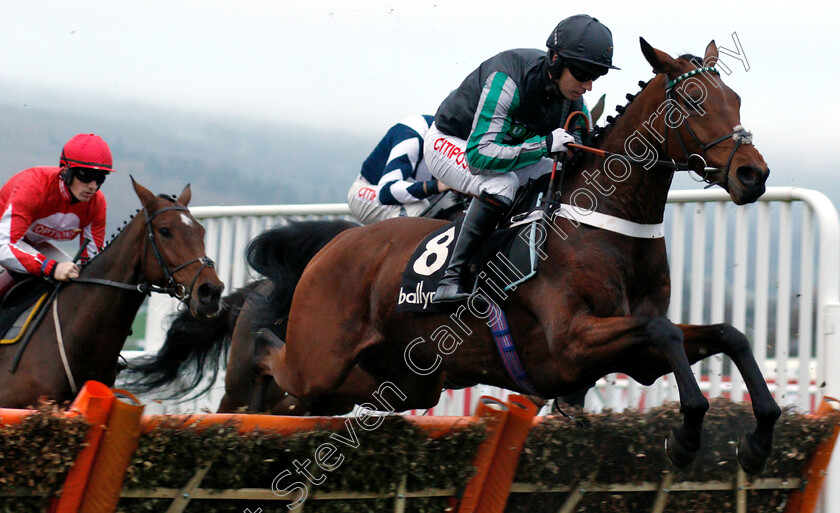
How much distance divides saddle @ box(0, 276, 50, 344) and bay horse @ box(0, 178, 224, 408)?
61mm

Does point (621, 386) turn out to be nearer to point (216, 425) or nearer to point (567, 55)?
point (567, 55)

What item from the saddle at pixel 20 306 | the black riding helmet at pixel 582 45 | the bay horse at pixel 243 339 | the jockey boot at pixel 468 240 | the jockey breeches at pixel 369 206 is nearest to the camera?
the black riding helmet at pixel 582 45

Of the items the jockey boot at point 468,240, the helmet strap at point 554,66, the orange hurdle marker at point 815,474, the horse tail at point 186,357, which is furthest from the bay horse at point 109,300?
the orange hurdle marker at point 815,474

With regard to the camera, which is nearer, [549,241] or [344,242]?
[549,241]

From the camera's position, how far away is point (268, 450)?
3.06m

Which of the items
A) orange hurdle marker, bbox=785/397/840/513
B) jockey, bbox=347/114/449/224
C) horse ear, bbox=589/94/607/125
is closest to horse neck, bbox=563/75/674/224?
orange hurdle marker, bbox=785/397/840/513

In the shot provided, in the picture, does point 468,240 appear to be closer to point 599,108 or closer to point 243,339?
point 599,108

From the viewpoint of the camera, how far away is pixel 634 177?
3217mm

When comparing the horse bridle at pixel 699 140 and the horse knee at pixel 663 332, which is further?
the horse bridle at pixel 699 140

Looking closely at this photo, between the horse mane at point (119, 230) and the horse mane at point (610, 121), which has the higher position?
the horse mane at point (610, 121)

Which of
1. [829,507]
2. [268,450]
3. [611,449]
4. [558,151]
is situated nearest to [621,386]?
[829,507]

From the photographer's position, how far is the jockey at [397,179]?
476 centimetres

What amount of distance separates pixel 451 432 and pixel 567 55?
139cm

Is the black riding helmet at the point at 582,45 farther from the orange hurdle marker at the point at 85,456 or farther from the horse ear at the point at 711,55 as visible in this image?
the orange hurdle marker at the point at 85,456
